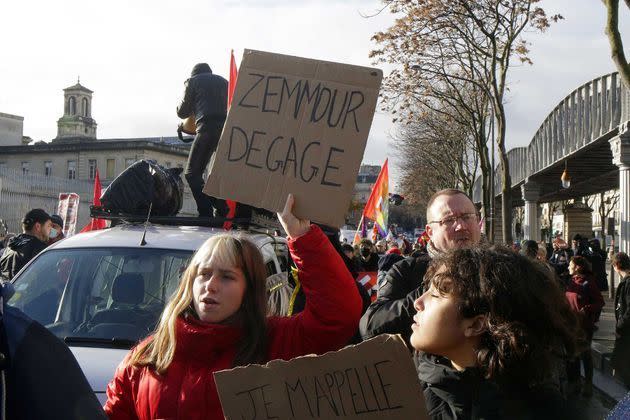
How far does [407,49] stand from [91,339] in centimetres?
2066

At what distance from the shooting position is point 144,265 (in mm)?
5543

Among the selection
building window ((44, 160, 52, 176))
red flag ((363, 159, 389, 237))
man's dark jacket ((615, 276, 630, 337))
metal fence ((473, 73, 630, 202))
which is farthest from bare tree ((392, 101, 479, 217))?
building window ((44, 160, 52, 176))

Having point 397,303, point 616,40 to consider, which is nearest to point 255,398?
point 397,303

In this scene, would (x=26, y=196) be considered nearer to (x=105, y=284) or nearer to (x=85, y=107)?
(x=105, y=284)

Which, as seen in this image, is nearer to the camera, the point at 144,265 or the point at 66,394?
the point at 66,394

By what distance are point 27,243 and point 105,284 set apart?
3318 millimetres

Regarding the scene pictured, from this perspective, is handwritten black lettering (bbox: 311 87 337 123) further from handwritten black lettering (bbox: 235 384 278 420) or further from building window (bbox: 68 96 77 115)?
building window (bbox: 68 96 77 115)

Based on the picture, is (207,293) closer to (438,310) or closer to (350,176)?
(350,176)

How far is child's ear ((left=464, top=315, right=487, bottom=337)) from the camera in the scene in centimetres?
256

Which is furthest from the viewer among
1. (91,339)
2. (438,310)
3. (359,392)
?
(91,339)

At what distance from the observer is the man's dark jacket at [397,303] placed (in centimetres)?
365

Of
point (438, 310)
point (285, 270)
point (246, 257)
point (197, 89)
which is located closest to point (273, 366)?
point (438, 310)

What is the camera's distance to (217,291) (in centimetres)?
345

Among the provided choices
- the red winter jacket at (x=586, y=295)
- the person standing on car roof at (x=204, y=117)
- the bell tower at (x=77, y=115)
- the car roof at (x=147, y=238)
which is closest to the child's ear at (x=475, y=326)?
the car roof at (x=147, y=238)
